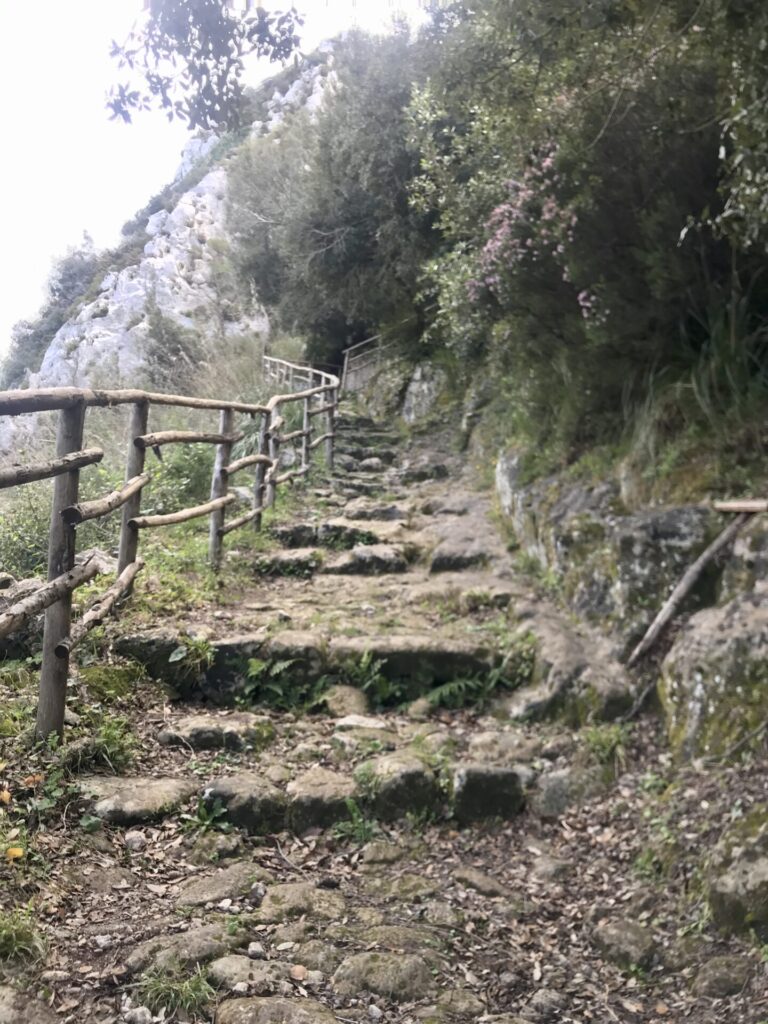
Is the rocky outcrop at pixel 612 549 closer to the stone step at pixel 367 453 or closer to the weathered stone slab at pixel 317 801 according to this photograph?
the weathered stone slab at pixel 317 801

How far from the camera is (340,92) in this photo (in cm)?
1284

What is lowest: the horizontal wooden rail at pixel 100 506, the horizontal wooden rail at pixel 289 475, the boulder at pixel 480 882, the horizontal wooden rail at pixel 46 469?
the boulder at pixel 480 882

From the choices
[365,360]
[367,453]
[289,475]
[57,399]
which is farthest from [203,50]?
[365,360]

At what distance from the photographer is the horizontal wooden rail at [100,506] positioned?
2.71 metres

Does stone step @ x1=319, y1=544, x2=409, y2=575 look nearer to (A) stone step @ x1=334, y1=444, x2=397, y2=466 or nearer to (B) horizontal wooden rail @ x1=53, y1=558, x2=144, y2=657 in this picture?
(B) horizontal wooden rail @ x1=53, y1=558, x2=144, y2=657

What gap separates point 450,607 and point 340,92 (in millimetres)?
11242

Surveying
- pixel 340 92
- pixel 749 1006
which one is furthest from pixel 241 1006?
pixel 340 92

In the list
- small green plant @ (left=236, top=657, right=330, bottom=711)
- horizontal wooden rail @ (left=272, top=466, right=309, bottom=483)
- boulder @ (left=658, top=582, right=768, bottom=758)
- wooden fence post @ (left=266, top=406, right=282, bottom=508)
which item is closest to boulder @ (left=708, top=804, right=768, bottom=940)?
boulder @ (left=658, top=582, right=768, bottom=758)

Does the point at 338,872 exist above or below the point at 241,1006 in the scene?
below

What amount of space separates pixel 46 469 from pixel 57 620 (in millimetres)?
620

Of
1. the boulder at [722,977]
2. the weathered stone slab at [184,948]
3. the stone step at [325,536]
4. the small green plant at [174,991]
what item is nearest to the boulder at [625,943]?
the boulder at [722,977]

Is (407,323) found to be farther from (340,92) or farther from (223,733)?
(223,733)

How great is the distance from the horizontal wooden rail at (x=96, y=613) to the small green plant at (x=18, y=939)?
1.01 m

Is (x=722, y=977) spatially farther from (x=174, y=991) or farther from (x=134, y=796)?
(x=134, y=796)
